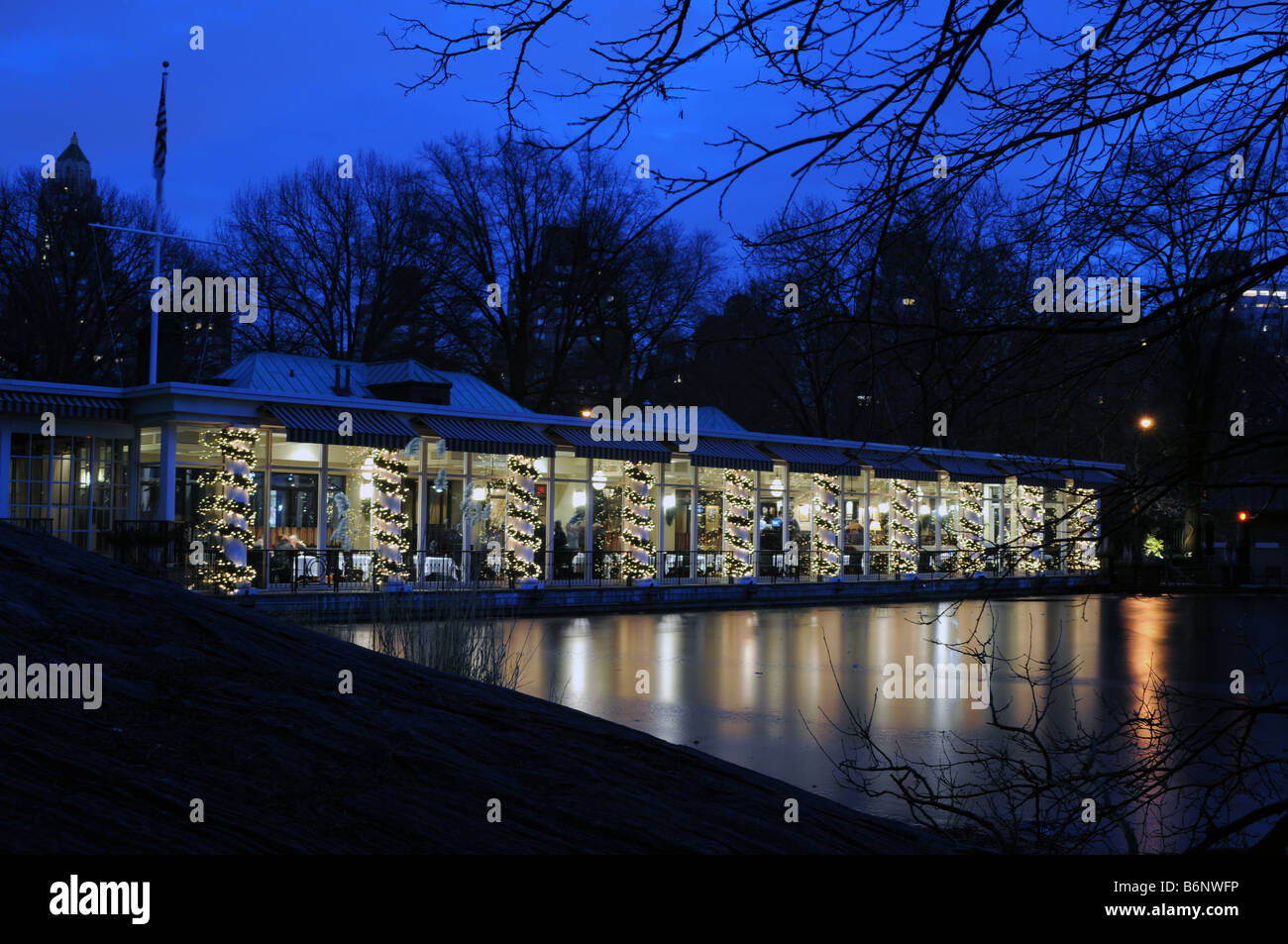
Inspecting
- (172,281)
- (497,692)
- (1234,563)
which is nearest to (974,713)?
(497,692)

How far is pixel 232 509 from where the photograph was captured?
926 inches

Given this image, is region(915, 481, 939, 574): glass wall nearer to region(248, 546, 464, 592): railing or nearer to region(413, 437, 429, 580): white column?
region(413, 437, 429, 580): white column

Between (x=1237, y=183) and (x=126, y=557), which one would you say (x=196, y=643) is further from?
(x=126, y=557)

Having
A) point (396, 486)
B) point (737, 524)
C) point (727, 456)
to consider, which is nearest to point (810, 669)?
point (396, 486)

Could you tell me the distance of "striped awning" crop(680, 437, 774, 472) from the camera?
31.7 metres

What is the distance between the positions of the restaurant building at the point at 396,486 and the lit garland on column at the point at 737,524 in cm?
6

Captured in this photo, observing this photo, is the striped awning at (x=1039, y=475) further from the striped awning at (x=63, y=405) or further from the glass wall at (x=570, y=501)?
the glass wall at (x=570, y=501)

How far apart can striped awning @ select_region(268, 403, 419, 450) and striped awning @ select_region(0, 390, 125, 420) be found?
10.1ft

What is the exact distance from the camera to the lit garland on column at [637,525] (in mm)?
30625

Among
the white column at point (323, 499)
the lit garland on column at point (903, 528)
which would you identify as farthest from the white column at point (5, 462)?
the lit garland on column at point (903, 528)

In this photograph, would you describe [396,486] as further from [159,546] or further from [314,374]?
[159,546]

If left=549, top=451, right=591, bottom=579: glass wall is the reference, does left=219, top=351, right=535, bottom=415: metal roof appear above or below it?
above

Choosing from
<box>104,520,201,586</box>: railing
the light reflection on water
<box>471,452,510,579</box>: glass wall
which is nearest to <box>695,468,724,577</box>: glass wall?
<box>471,452,510,579</box>: glass wall

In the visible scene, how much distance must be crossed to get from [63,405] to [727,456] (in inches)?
620
